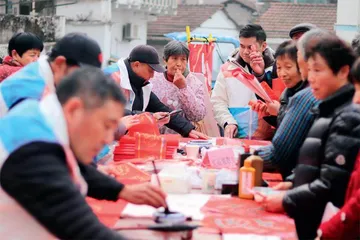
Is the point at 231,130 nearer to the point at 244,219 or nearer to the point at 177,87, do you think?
the point at 177,87

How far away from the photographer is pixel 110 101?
2312mm

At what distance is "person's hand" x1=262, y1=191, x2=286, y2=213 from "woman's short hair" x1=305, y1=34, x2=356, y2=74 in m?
0.59

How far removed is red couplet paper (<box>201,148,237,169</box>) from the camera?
171 inches

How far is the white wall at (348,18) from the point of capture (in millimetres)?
17108

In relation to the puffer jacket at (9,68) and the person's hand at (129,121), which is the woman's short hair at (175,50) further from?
the person's hand at (129,121)

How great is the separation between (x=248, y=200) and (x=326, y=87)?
0.67 meters

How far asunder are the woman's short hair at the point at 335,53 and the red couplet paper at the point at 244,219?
69 cm

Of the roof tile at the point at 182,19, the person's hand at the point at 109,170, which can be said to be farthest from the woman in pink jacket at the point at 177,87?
the roof tile at the point at 182,19

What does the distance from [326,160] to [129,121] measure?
73.9 inches

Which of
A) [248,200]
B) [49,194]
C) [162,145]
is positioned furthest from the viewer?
[162,145]

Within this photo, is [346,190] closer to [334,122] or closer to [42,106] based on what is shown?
[334,122]

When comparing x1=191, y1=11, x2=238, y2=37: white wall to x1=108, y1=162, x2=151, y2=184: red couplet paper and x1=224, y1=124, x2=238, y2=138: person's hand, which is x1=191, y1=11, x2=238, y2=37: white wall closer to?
x1=224, y1=124, x2=238, y2=138: person's hand

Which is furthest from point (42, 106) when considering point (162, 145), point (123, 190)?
point (162, 145)

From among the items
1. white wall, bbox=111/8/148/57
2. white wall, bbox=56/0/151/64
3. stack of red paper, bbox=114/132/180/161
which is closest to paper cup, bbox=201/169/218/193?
stack of red paper, bbox=114/132/180/161
